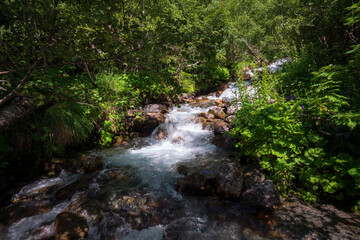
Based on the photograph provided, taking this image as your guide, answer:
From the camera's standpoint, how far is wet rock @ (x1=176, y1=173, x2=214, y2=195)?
3.76 metres

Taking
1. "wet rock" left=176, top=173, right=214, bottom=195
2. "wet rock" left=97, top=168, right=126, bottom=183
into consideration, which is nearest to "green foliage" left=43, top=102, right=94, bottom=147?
"wet rock" left=97, top=168, right=126, bottom=183

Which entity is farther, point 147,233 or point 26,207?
point 26,207

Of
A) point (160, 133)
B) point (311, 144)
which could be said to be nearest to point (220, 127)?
point (160, 133)

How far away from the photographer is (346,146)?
2.97 meters

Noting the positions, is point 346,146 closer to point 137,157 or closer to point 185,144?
point 185,144

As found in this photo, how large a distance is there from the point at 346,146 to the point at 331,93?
100 cm

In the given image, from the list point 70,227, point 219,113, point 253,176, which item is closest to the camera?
Answer: point 70,227

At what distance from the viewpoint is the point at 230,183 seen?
3.53 metres

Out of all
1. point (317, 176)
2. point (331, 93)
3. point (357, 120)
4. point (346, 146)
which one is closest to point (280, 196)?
point (317, 176)

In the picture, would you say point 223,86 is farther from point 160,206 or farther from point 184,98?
point 160,206

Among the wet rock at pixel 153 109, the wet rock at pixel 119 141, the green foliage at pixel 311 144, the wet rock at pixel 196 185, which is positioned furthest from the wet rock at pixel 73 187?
the wet rock at pixel 153 109

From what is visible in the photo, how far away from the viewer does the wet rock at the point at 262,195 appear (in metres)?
3.09

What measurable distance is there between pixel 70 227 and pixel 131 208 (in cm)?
104

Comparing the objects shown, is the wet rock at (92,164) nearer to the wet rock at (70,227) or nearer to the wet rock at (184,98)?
the wet rock at (70,227)
